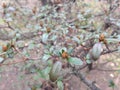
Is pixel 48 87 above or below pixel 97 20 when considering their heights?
below

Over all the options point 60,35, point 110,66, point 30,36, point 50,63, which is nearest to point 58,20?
point 30,36

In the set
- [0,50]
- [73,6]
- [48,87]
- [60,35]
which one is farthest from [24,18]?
[0,50]

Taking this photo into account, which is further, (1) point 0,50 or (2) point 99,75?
(2) point 99,75

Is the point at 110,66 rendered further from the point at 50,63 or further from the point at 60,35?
the point at 50,63

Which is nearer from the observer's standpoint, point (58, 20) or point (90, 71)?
point (58, 20)

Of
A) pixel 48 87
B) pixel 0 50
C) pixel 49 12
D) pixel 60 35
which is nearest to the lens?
pixel 0 50

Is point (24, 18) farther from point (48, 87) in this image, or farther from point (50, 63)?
point (50, 63)

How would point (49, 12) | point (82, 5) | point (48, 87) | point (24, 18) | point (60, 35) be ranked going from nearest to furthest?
point (60, 35) → point (48, 87) → point (49, 12) → point (24, 18) → point (82, 5)

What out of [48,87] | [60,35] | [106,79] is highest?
[60,35]

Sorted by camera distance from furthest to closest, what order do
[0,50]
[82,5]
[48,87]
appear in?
1. [82,5]
2. [48,87]
3. [0,50]
